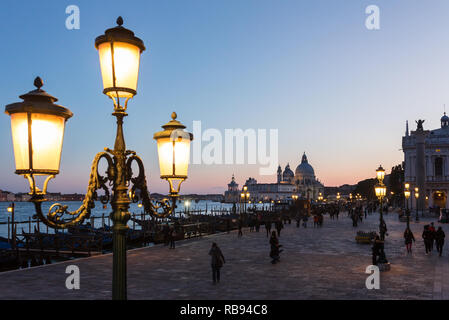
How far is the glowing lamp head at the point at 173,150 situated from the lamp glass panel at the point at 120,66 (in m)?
1.01

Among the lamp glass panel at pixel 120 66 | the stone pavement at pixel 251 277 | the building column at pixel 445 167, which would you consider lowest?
the stone pavement at pixel 251 277

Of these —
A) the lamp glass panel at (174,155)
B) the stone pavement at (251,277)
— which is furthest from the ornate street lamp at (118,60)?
the stone pavement at (251,277)

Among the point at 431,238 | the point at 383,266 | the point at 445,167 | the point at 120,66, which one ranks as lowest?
the point at 383,266

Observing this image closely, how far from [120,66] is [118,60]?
0.06 m

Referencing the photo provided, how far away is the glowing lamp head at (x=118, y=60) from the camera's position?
3.83 m

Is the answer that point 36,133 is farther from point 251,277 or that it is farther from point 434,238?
point 434,238

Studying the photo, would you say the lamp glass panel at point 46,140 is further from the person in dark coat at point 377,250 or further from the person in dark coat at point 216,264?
the person in dark coat at point 377,250

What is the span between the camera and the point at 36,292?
1215cm

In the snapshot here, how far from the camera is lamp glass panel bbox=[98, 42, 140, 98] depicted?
12.6 ft

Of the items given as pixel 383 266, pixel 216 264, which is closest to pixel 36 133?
pixel 216 264

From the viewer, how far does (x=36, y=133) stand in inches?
128

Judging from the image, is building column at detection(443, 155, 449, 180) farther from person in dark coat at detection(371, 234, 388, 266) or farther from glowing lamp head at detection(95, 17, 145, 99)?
glowing lamp head at detection(95, 17, 145, 99)

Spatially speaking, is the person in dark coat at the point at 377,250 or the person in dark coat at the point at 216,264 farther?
the person in dark coat at the point at 377,250
